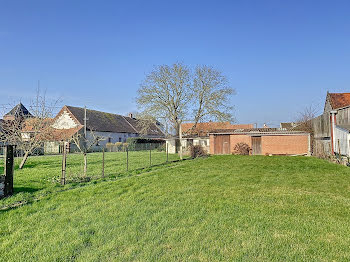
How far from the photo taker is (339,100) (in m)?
23.6

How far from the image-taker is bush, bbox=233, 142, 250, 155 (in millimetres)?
26391

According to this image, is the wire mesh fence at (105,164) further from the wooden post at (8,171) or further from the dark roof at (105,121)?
the dark roof at (105,121)

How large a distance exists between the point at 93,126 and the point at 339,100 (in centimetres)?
3148

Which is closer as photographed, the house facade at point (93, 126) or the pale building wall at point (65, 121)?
the house facade at point (93, 126)

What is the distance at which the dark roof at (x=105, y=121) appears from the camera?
3847 centimetres

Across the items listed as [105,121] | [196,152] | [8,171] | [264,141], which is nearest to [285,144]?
[264,141]

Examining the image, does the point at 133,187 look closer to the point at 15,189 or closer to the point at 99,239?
the point at 15,189

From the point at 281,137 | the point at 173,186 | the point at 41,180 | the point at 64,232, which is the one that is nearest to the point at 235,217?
the point at 64,232

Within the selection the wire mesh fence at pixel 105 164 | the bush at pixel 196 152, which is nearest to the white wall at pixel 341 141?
the wire mesh fence at pixel 105 164

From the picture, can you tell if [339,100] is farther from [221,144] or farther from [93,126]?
[93,126]

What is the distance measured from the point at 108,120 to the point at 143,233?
136 feet

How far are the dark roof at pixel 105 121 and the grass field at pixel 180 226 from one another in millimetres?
30537

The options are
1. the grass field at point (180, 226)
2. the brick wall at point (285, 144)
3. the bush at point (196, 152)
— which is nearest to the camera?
the grass field at point (180, 226)

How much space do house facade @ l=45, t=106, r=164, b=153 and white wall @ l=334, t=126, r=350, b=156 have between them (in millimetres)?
23293
